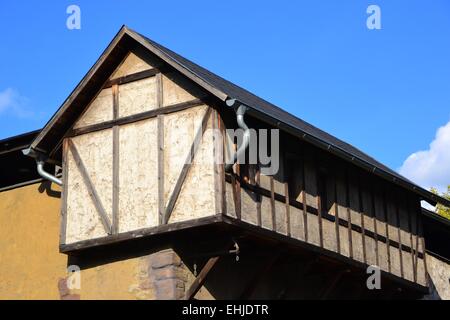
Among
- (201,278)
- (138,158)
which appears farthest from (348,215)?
(138,158)

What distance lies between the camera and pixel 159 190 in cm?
1698

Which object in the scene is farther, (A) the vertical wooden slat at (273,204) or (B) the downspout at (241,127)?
(A) the vertical wooden slat at (273,204)

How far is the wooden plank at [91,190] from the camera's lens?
57.2 ft

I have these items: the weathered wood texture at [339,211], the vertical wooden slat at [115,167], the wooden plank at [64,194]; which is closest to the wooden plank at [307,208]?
the weathered wood texture at [339,211]

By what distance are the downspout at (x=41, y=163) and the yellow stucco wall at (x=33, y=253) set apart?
0.76 m

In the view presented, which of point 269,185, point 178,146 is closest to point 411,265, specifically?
point 269,185

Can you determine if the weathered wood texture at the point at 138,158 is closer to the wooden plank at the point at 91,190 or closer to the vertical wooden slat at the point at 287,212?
the wooden plank at the point at 91,190

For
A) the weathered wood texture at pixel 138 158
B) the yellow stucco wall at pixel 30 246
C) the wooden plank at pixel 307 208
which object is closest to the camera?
the weathered wood texture at pixel 138 158

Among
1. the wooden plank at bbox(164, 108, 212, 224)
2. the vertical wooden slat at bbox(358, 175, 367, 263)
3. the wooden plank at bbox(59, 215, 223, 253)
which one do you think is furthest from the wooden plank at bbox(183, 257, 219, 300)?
the vertical wooden slat at bbox(358, 175, 367, 263)

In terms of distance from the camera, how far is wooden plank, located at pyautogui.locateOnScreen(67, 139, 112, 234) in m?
17.4

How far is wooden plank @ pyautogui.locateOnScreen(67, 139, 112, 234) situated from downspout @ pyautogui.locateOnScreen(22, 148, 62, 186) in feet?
2.08

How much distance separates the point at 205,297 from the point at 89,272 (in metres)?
2.14

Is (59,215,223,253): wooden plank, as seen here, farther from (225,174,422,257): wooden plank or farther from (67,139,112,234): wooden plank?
(225,174,422,257): wooden plank

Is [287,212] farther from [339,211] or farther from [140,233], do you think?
[140,233]
